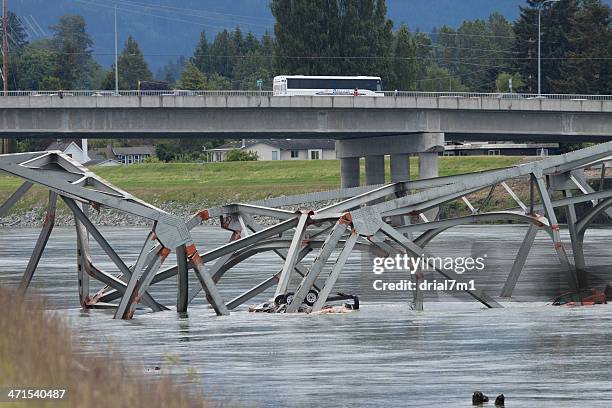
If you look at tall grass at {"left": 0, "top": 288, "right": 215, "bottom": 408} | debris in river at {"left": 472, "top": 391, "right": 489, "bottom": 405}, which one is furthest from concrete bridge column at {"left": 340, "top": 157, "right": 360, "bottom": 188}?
tall grass at {"left": 0, "top": 288, "right": 215, "bottom": 408}

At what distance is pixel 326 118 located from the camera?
102500mm

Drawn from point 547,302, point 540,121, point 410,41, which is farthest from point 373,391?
point 410,41

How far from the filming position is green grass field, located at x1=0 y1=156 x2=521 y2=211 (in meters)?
137

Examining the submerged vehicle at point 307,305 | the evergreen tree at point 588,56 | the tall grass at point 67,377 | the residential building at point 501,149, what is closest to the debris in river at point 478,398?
the tall grass at point 67,377

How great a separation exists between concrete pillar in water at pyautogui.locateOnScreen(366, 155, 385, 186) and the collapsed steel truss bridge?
73.6 meters

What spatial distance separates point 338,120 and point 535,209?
6418cm

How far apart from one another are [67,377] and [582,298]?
25.7 m

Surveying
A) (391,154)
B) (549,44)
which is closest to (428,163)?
(391,154)

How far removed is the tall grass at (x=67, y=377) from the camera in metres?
12.5

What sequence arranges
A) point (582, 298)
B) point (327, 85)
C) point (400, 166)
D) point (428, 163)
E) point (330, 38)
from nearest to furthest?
point (582, 298)
point (428, 163)
point (400, 166)
point (327, 85)
point (330, 38)

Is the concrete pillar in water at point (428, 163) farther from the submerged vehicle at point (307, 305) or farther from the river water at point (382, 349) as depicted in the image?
the submerged vehicle at point (307, 305)

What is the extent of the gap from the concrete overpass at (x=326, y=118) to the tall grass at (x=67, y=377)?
263 feet

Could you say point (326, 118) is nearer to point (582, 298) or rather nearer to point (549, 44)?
point (582, 298)

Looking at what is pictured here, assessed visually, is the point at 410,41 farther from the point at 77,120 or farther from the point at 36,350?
the point at 36,350
